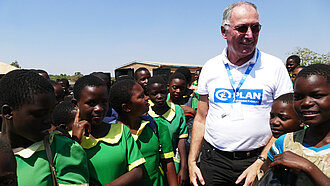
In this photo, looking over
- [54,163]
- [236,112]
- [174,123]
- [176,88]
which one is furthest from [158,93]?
[54,163]

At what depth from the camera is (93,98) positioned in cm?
204

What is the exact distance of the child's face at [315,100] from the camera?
148 centimetres

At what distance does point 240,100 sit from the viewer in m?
2.36

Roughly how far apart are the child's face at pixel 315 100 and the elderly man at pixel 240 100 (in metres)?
0.78

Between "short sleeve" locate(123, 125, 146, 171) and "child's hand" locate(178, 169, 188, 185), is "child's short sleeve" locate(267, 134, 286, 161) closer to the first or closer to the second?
"short sleeve" locate(123, 125, 146, 171)

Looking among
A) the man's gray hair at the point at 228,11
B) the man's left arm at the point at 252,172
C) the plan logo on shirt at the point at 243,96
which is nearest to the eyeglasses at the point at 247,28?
the man's gray hair at the point at 228,11

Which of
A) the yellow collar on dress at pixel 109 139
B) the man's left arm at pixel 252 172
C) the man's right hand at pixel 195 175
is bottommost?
the man's right hand at pixel 195 175

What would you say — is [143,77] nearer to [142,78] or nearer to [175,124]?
[142,78]

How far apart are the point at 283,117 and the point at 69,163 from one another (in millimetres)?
1755

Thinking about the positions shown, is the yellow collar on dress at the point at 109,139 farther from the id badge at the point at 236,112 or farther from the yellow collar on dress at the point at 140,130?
the id badge at the point at 236,112

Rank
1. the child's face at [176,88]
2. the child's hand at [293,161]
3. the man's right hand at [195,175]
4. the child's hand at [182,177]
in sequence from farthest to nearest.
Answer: the child's face at [176,88], the child's hand at [182,177], the man's right hand at [195,175], the child's hand at [293,161]

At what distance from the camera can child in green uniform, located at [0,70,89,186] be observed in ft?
4.57

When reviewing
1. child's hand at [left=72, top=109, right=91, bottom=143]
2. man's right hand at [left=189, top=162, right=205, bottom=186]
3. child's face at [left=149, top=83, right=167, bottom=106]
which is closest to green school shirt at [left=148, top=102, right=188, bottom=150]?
child's face at [left=149, top=83, right=167, bottom=106]

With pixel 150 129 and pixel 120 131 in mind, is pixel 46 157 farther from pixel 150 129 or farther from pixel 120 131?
pixel 150 129
